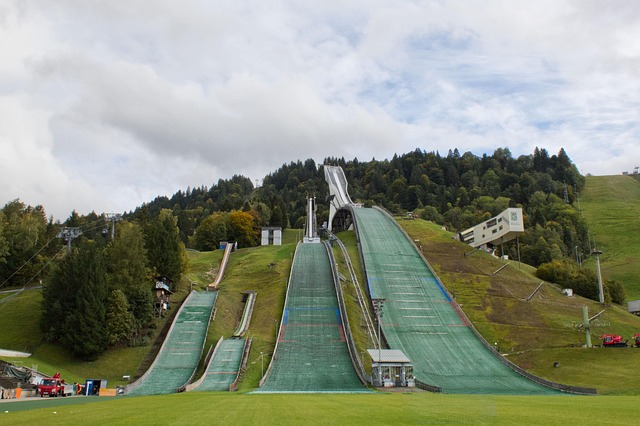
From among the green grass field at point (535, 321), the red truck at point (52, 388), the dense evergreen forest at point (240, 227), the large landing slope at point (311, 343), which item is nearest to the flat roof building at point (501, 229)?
the green grass field at point (535, 321)

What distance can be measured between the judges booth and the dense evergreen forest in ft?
59.0

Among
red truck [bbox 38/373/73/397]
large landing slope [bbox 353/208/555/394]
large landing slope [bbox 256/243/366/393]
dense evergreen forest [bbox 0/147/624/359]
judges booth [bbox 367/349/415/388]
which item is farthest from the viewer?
dense evergreen forest [bbox 0/147/624/359]

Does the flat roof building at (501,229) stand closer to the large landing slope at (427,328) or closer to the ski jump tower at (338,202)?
the large landing slope at (427,328)

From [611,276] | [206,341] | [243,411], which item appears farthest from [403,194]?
[243,411]

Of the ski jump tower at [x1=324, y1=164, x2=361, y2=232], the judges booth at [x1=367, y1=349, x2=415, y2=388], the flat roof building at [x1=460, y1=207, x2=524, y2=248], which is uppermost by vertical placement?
the ski jump tower at [x1=324, y1=164, x2=361, y2=232]

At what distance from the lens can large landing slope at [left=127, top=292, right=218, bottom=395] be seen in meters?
32.1

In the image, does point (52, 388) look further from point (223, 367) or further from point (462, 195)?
point (462, 195)

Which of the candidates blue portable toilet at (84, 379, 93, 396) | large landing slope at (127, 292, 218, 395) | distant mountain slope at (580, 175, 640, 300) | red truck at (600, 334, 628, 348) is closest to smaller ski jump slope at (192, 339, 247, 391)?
large landing slope at (127, 292, 218, 395)

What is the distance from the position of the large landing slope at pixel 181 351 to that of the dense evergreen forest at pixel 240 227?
2894mm

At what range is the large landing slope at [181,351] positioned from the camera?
32125mm

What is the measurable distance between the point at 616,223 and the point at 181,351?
102 m

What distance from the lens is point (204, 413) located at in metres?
14.4

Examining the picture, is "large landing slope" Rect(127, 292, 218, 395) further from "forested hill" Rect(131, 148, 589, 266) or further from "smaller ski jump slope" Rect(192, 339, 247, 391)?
"forested hill" Rect(131, 148, 589, 266)

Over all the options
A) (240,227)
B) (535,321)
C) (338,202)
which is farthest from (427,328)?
(338,202)
